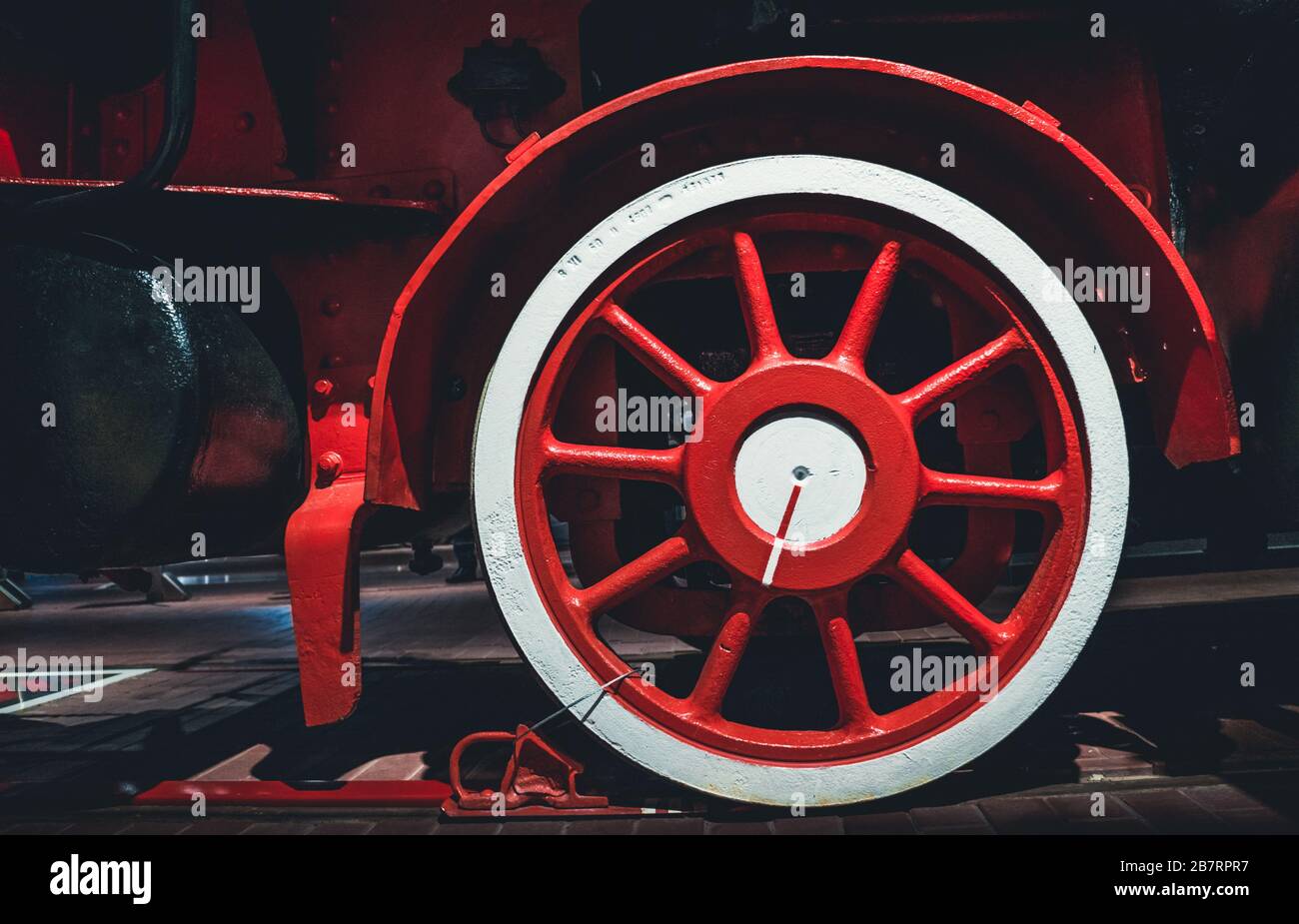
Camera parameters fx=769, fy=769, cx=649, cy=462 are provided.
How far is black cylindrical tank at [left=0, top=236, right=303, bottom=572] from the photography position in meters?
1.81

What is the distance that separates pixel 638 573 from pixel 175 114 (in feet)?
4.82

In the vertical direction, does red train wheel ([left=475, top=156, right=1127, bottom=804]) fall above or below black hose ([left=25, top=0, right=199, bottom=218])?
below

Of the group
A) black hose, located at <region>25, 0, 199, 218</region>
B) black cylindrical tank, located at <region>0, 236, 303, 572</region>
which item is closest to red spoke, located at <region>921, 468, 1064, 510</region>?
black cylindrical tank, located at <region>0, 236, 303, 572</region>

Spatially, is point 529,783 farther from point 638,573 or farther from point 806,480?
point 806,480

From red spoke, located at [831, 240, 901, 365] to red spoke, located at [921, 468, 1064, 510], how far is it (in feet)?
1.09

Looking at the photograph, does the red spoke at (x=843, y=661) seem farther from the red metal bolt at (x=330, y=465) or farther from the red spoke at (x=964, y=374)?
the red metal bolt at (x=330, y=465)

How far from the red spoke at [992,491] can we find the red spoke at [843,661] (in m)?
0.32

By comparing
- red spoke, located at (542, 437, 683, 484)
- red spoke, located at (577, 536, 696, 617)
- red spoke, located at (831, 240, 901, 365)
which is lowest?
red spoke, located at (577, 536, 696, 617)

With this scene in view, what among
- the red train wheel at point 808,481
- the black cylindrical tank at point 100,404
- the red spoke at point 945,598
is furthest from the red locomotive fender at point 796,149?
the red spoke at point 945,598

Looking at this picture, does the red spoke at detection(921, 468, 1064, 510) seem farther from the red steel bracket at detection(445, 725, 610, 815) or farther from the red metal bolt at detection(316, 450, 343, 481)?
the red metal bolt at detection(316, 450, 343, 481)

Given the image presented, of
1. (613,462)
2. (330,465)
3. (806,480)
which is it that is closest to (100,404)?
(330,465)

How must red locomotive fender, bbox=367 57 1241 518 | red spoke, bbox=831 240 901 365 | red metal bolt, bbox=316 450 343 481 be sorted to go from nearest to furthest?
red locomotive fender, bbox=367 57 1241 518, red spoke, bbox=831 240 901 365, red metal bolt, bbox=316 450 343 481

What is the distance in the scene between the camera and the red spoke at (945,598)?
174 cm

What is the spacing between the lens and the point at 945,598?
175 cm
